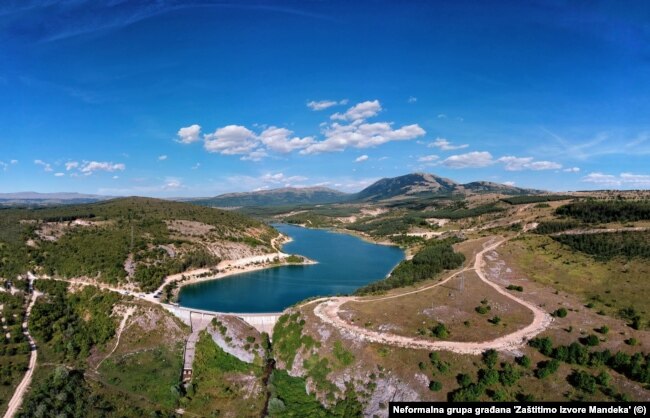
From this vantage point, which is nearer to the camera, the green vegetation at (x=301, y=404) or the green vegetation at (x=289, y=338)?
the green vegetation at (x=301, y=404)

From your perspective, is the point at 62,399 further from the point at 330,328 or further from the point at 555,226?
the point at 555,226

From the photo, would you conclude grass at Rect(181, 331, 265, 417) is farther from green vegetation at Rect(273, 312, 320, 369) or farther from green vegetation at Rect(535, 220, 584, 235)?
green vegetation at Rect(535, 220, 584, 235)

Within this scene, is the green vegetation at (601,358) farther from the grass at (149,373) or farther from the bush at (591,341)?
the grass at (149,373)

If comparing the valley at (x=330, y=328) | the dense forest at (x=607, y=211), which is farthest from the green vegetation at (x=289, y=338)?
the dense forest at (x=607, y=211)

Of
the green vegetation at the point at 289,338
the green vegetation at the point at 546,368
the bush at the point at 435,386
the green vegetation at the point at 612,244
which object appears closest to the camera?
the bush at the point at 435,386

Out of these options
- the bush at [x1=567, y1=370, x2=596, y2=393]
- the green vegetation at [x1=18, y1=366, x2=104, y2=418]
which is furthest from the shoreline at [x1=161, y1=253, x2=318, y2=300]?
the bush at [x1=567, y1=370, x2=596, y2=393]

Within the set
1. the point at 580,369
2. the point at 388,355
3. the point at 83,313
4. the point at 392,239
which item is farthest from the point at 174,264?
the point at 392,239
